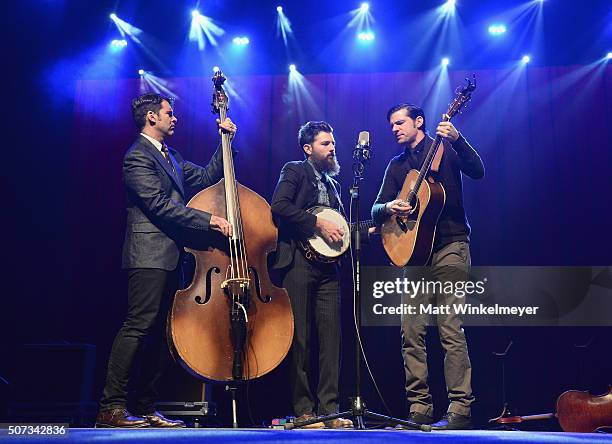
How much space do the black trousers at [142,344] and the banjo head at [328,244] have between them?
0.89m

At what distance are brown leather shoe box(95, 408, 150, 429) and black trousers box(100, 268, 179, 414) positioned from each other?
4 centimetres

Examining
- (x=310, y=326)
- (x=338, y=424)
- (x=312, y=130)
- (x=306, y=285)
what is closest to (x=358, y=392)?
(x=338, y=424)

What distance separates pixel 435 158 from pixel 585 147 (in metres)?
2.86

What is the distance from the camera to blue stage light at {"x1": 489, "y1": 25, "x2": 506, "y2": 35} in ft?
21.4

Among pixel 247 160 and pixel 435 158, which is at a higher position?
pixel 247 160

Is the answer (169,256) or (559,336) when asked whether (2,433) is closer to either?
(169,256)

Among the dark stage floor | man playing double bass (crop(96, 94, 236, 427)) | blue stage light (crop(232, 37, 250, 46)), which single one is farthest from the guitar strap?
blue stage light (crop(232, 37, 250, 46))

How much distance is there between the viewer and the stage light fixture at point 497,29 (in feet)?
21.4

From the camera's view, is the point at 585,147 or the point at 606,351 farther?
the point at 585,147

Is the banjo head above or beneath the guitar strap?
beneath

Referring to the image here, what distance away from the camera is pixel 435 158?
4.46 m

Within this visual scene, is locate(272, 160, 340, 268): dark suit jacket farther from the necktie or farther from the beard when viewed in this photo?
the necktie

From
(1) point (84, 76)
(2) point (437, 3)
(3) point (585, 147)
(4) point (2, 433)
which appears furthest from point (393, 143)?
(4) point (2, 433)

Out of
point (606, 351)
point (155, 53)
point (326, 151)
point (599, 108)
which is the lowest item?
point (606, 351)
